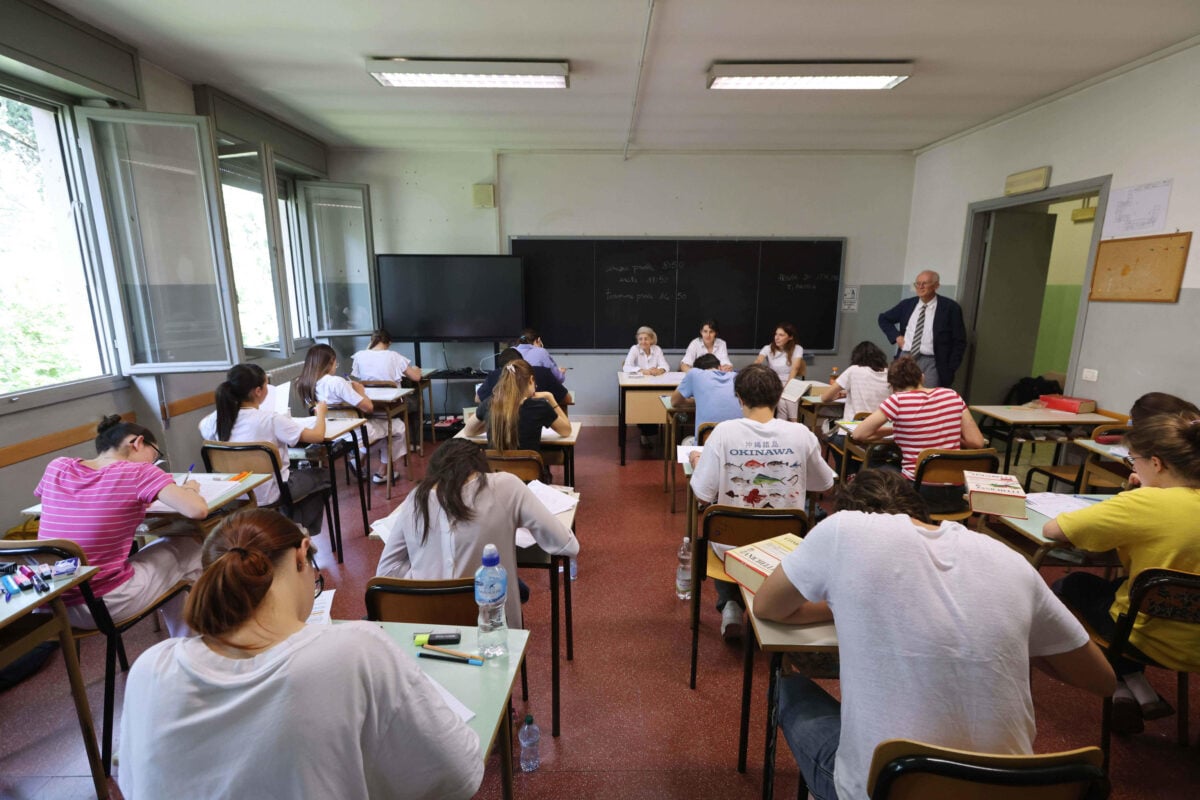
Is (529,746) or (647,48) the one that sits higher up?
(647,48)

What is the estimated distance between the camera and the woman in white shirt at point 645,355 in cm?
569

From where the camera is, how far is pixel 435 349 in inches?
253

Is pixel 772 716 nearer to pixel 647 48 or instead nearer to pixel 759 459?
pixel 759 459

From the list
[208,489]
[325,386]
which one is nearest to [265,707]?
[208,489]

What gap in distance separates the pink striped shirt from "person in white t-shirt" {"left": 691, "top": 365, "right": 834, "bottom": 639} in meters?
0.89

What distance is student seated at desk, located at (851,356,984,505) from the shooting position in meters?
2.93

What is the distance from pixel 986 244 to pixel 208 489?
633cm

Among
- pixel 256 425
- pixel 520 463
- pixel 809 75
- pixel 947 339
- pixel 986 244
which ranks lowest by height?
pixel 520 463

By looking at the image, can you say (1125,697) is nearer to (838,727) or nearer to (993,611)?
(838,727)

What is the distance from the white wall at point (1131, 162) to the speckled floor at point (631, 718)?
2145mm

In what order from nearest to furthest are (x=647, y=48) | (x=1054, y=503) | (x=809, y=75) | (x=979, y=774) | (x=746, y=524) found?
(x=979, y=774)
(x=746, y=524)
(x=1054, y=503)
(x=647, y=48)
(x=809, y=75)

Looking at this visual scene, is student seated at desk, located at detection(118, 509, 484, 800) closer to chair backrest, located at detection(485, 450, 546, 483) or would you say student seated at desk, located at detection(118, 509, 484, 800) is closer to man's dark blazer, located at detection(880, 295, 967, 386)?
chair backrest, located at detection(485, 450, 546, 483)

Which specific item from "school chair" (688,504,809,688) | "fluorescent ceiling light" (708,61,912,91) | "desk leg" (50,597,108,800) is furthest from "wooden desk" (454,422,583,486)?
"fluorescent ceiling light" (708,61,912,91)

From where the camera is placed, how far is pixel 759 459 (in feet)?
7.48
